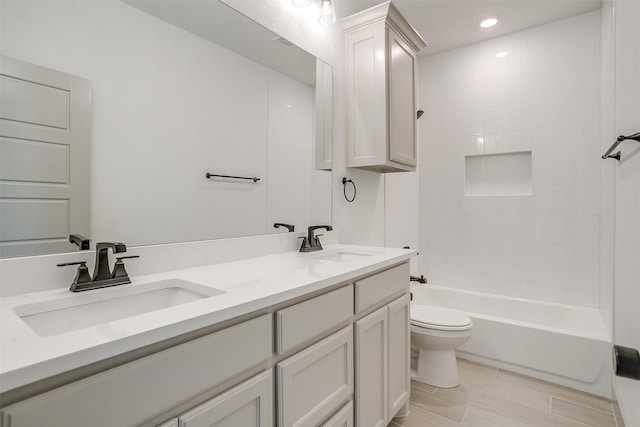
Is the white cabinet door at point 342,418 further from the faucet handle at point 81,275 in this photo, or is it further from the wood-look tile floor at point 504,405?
the faucet handle at point 81,275

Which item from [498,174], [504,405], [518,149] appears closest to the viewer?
[504,405]

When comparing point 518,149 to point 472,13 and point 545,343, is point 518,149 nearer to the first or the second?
point 472,13

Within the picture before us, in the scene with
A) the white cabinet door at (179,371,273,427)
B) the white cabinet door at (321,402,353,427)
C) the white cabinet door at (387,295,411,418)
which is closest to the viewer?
the white cabinet door at (179,371,273,427)

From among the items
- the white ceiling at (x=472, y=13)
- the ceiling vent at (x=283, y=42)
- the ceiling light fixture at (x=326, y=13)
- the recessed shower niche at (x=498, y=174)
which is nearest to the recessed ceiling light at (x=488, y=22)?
the white ceiling at (x=472, y=13)

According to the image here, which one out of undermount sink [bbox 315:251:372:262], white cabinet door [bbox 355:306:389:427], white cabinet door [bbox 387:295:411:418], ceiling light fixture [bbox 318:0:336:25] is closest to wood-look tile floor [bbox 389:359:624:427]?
white cabinet door [bbox 387:295:411:418]

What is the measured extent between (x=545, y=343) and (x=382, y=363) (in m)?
1.43

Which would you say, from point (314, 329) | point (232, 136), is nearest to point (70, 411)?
point (314, 329)

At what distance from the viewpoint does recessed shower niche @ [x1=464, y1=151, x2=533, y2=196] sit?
2750 millimetres

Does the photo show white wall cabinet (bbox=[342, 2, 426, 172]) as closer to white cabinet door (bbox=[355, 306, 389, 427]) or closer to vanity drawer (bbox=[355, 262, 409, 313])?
vanity drawer (bbox=[355, 262, 409, 313])

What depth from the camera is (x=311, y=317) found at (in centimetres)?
105

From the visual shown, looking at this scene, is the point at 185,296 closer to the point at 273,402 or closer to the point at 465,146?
the point at 273,402

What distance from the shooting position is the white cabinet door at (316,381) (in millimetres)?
939

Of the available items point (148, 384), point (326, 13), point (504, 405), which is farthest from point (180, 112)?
point (504, 405)

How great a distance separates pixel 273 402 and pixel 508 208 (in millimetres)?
2653
